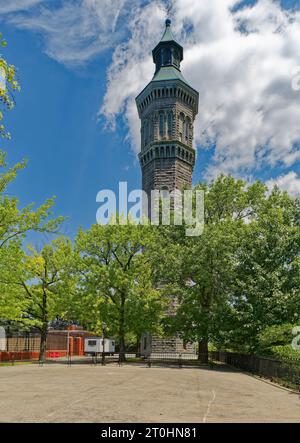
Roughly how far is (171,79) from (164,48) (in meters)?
9.99

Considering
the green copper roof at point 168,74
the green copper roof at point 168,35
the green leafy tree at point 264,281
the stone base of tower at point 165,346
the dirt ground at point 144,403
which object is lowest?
the stone base of tower at point 165,346

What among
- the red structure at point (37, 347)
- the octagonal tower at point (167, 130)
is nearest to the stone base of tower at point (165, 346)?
the red structure at point (37, 347)

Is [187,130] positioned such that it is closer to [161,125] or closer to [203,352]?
[161,125]

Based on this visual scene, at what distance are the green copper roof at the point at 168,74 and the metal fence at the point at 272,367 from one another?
39.0m

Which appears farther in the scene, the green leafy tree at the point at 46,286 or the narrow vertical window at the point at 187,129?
the narrow vertical window at the point at 187,129

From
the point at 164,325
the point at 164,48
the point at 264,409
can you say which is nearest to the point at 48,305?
the point at 164,325

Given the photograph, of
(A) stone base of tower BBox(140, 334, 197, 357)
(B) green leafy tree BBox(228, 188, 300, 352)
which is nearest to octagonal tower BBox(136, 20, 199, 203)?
(A) stone base of tower BBox(140, 334, 197, 357)

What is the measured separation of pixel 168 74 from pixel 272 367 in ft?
155

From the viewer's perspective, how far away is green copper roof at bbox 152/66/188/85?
59497 mm

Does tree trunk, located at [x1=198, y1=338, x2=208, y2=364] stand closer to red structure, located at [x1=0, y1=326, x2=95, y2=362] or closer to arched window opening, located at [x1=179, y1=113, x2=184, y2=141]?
red structure, located at [x1=0, y1=326, x2=95, y2=362]

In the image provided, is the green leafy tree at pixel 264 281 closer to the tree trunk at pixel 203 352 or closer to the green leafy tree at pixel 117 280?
the tree trunk at pixel 203 352

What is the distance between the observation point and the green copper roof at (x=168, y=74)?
59.5 metres

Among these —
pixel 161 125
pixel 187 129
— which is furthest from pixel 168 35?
pixel 161 125
